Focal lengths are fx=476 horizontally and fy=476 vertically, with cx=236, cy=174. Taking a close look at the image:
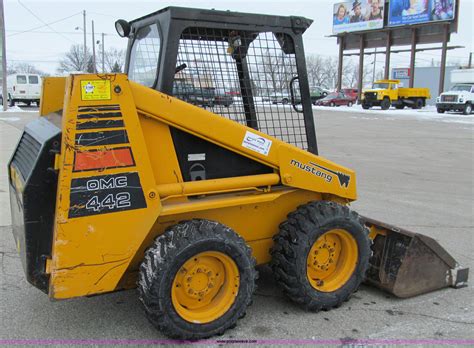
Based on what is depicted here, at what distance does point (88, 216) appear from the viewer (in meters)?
2.80

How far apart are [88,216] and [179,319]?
887mm

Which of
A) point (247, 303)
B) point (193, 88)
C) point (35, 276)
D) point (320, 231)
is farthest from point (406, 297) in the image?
point (35, 276)

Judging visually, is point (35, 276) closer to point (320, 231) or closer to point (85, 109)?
point (85, 109)

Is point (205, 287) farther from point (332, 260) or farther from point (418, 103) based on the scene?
point (418, 103)

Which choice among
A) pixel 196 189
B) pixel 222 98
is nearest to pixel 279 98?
pixel 222 98

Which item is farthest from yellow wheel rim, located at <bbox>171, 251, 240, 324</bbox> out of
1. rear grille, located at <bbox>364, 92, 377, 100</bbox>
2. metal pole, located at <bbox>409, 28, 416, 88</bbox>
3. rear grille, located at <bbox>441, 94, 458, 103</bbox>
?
metal pole, located at <bbox>409, 28, 416, 88</bbox>

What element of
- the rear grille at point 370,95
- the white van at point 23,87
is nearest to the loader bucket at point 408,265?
the white van at point 23,87

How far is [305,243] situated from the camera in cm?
344

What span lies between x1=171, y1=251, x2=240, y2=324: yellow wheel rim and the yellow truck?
3749 centimetres

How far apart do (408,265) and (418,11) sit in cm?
4624

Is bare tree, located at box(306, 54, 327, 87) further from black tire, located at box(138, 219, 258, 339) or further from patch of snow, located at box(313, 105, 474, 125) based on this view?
black tire, located at box(138, 219, 258, 339)

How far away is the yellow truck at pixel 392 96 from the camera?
126ft

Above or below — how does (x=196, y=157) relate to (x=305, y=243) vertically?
above

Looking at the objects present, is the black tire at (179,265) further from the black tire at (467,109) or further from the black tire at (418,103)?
the black tire at (418,103)
